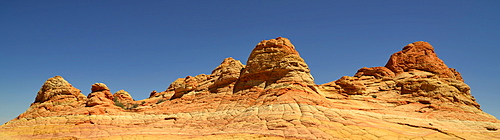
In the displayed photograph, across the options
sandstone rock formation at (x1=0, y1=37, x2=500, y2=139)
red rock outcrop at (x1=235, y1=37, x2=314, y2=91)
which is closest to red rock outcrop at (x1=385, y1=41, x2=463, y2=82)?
sandstone rock formation at (x1=0, y1=37, x2=500, y2=139)

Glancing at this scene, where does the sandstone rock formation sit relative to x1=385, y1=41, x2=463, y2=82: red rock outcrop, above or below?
below

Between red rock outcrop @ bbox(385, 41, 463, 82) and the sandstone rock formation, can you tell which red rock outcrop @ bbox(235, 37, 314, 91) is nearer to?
the sandstone rock formation

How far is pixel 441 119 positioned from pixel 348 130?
44.3 ft

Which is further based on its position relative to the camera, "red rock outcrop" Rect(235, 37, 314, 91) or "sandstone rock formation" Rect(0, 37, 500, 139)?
"red rock outcrop" Rect(235, 37, 314, 91)

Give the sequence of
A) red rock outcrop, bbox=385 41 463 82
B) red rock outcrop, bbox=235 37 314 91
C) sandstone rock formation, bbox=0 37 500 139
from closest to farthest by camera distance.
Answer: sandstone rock formation, bbox=0 37 500 139, red rock outcrop, bbox=235 37 314 91, red rock outcrop, bbox=385 41 463 82

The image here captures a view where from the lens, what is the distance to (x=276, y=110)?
2875 centimetres

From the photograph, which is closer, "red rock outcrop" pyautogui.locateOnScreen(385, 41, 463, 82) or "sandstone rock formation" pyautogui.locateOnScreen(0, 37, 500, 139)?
"sandstone rock formation" pyautogui.locateOnScreen(0, 37, 500, 139)

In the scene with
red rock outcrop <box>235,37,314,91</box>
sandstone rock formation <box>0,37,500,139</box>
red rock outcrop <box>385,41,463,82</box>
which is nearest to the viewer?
sandstone rock formation <box>0,37,500,139</box>

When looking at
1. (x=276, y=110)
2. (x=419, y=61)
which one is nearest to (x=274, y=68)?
(x=276, y=110)

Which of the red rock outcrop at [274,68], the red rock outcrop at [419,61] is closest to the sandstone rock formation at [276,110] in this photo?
the red rock outcrop at [274,68]

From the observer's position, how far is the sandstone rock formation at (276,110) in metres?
26.0

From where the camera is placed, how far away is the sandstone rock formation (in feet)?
85.3

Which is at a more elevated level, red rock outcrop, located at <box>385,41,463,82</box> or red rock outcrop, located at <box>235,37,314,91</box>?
red rock outcrop, located at <box>385,41,463,82</box>

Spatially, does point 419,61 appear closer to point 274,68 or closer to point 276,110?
point 274,68
